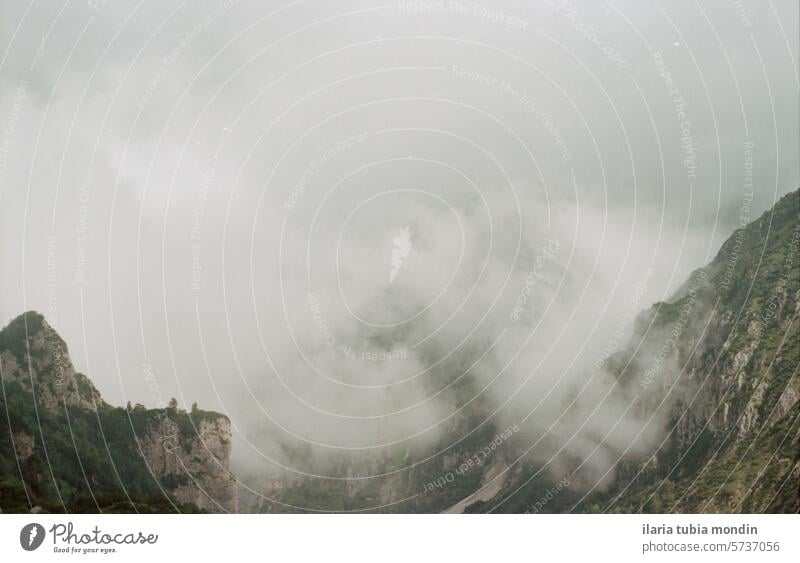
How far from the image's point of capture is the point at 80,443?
13.0 meters

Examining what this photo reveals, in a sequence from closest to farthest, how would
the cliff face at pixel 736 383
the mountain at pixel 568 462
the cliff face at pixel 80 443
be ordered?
the cliff face at pixel 80 443, the mountain at pixel 568 462, the cliff face at pixel 736 383

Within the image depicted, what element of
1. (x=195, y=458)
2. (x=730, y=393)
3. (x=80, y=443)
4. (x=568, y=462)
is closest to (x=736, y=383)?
(x=730, y=393)

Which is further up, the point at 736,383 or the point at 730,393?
the point at 736,383

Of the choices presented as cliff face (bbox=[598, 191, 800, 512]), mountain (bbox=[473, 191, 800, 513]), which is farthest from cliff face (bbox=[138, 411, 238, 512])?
cliff face (bbox=[598, 191, 800, 512])

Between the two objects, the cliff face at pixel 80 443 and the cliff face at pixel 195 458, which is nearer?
the cliff face at pixel 80 443

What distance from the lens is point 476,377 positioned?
20594mm

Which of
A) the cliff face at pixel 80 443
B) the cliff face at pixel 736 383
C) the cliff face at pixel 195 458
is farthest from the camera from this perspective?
the cliff face at pixel 736 383

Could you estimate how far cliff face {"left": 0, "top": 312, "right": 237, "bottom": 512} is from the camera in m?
9.94

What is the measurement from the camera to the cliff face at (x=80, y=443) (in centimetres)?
994

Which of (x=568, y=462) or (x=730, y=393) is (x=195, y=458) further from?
(x=730, y=393)

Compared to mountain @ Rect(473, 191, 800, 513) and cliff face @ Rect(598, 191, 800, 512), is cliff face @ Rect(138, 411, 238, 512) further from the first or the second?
cliff face @ Rect(598, 191, 800, 512)

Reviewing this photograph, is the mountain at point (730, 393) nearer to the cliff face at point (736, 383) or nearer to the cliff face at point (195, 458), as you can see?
the cliff face at point (736, 383)

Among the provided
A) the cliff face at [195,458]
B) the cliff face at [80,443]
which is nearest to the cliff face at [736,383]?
the cliff face at [195,458]
